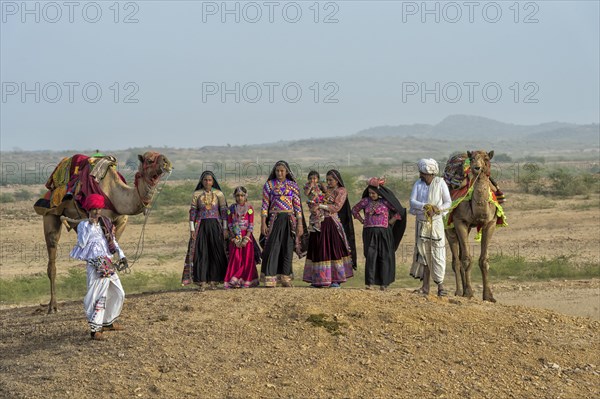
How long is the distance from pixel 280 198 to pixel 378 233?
1.37 metres

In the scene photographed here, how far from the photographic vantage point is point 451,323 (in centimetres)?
1018

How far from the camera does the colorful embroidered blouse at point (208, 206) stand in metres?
12.0

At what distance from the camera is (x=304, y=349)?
30.6 ft

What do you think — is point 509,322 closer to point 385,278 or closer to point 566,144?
point 385,278

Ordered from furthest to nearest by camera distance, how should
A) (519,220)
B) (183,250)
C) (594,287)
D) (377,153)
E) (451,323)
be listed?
(377,153) → (519,220) → (183,250) → (594,287) → (451,323)

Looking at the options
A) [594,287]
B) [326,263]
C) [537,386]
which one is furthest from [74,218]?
[594,287]

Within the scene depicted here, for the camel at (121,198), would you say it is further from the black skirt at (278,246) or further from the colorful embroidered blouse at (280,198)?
the black skirt at (278,246)

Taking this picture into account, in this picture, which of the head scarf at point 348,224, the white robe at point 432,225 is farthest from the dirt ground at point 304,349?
the head scarf at point 348,224

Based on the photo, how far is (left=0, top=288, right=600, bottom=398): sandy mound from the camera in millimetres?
8641

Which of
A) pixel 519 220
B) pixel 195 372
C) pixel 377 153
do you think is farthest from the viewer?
pixel 377 153

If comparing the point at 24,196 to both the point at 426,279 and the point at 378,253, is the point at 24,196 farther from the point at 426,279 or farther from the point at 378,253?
the point at 426,279

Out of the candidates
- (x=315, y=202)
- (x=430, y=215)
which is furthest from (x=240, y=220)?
(x=430, y=215)

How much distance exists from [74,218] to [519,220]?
15.4 m

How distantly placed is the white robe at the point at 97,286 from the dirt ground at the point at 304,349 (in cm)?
23
